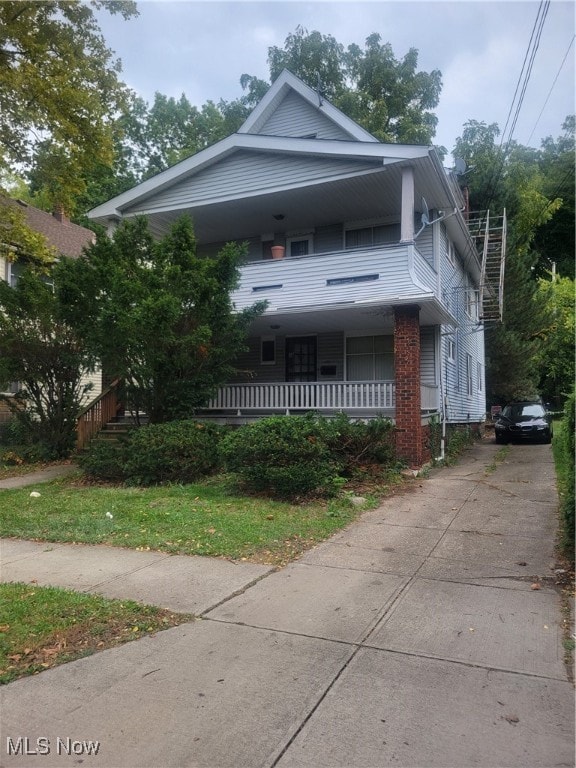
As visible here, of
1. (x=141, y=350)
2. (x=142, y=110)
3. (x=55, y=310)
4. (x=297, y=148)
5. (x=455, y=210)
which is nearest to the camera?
(x=141, y=350)

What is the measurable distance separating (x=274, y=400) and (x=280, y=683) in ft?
33.2

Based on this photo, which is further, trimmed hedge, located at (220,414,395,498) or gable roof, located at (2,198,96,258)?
gable roof, located at (2,198,96,258)

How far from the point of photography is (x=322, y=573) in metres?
5.38

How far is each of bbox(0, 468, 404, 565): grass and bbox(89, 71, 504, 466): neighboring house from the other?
406cm

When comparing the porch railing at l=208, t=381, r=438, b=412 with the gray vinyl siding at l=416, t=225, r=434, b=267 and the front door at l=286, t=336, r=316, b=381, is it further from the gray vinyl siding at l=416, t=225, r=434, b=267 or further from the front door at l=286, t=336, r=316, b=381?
the gray vinyl siding at l=416, t=225, r=434, b=267

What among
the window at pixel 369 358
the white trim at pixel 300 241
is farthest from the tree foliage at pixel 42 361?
the window at pixel 369 358

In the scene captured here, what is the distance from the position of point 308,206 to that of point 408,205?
10.4 ft

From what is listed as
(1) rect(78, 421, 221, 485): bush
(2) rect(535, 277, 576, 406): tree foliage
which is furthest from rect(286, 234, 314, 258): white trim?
(2) rect(535, 277, 576, 406): tree foliage

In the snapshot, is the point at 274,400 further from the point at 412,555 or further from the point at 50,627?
the point at 50,627

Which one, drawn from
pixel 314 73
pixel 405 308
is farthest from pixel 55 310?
pixel 314 73

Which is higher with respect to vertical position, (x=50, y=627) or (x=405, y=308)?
(x=405, y=308)

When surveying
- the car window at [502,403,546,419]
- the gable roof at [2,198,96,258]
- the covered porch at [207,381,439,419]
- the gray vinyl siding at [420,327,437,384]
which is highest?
the gable roof at [2,198,96,258]

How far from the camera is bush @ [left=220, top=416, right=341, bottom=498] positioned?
27.8 ft

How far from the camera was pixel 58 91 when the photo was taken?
1066 centimetres
